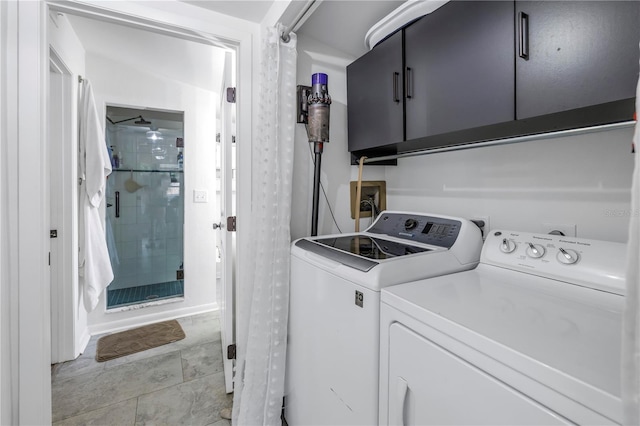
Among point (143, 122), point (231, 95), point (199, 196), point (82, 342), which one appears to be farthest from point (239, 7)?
point (82, 342)

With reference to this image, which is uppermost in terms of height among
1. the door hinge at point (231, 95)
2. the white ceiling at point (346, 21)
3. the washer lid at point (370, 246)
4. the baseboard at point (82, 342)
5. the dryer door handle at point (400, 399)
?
the white ceiling at point (346, 21)

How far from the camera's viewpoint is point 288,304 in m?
1.55

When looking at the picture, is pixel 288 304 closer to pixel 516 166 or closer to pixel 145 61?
pixel 516 166

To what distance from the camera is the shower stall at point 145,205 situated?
304 centimetres

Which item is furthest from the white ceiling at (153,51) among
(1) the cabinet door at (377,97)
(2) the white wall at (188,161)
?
(1) the cabinet door at (377,97)

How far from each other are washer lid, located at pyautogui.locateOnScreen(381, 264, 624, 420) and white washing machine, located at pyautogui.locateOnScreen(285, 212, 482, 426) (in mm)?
88

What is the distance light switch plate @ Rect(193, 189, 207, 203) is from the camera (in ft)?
9.86

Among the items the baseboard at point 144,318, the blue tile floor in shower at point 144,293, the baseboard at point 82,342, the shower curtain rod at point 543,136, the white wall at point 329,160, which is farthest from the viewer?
the blue tile floor in shower at point 144,293

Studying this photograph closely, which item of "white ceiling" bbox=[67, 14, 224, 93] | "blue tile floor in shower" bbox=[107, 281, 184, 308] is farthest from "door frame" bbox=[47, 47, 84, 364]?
"blue tile floor in shower" bbox=[107, 281, 184, 308]

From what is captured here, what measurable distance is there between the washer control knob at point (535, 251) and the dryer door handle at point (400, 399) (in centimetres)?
64

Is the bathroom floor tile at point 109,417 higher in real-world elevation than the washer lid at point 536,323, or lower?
lower

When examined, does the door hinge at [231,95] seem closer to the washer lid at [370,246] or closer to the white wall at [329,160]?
the white wall at [329,160]

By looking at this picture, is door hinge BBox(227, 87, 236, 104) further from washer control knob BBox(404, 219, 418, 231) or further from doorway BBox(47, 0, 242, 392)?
washer control knob BBox(404, 219, 418, 231)

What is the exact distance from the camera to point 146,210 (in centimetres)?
322
